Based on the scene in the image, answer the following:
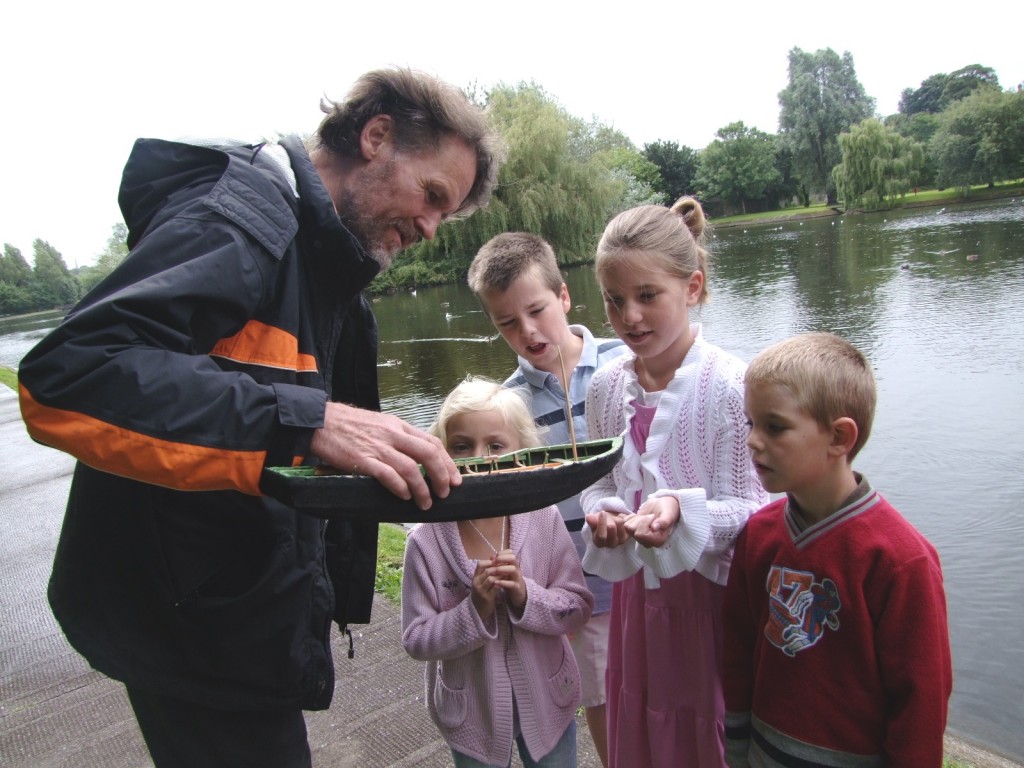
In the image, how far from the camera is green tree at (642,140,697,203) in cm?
7344

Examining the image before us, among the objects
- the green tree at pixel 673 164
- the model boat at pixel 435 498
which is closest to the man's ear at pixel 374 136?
the model boat at pixel 435 498

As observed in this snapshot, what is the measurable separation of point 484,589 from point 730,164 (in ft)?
246

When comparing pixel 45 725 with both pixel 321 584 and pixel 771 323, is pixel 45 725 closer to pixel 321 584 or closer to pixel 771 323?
pixel 321 584

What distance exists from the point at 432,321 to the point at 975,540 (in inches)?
704

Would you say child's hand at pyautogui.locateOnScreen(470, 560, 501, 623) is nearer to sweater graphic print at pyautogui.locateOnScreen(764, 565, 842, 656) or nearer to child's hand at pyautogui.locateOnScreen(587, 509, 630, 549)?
child's hand at pyautogui.locateOnScreen(587, 509, 630, 549)

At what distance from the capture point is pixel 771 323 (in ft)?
46.3

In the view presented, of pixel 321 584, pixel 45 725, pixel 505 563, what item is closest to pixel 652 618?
pixel 505 563

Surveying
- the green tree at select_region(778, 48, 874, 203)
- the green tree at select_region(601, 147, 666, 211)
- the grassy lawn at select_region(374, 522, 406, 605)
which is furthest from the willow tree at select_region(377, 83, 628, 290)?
the green tree at select_region(778, 48, 874, 203)

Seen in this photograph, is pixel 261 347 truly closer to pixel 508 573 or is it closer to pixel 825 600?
pixel 508 573

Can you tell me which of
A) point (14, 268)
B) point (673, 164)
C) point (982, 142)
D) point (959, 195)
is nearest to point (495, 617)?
point (959, 195)

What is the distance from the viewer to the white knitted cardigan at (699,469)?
2.11m

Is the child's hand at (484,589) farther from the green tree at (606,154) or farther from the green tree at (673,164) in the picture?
the green tree at (673,164)

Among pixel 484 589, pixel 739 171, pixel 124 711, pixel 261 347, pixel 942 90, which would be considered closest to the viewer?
pixel 261 347

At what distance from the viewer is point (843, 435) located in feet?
6.22
